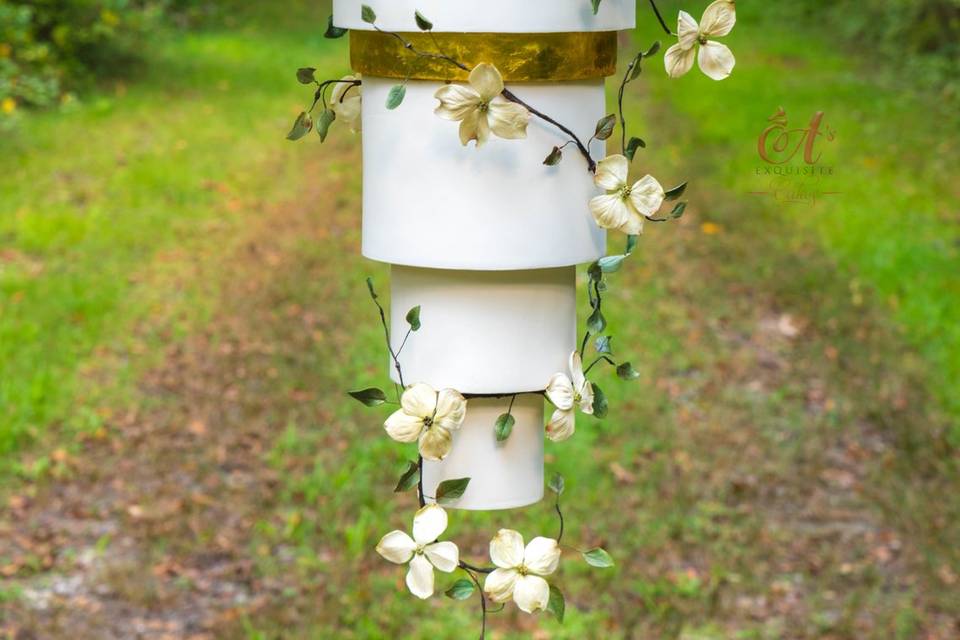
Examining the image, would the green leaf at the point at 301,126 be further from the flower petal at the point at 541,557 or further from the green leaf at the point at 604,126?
the flower petal at the point at 541,557

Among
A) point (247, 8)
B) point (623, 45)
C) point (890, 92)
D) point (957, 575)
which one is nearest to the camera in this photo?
point (957, 575)

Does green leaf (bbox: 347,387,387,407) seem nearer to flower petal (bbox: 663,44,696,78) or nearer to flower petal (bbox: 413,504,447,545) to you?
flower petal (bbox: 413,504,447,545)

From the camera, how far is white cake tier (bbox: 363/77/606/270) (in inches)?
31.0

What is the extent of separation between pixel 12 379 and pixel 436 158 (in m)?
3.84

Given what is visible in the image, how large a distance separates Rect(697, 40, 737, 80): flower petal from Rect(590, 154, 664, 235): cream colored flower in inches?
3.5

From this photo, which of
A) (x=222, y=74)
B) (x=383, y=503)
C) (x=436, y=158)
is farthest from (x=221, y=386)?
(x=222, y=74)

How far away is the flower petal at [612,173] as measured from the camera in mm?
774

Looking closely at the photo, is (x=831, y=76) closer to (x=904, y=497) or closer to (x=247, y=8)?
(x=904, y=497)

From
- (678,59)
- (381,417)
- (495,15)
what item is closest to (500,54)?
(495,15)

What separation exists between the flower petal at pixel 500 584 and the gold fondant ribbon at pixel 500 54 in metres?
0.35

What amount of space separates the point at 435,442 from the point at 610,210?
208 mm

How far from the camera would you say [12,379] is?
420 centimetres

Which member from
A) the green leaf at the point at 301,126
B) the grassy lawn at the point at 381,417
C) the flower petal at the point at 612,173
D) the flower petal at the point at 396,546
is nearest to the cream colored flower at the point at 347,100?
the green leaf at the point at 301,126

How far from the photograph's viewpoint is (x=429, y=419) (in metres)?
0.80
